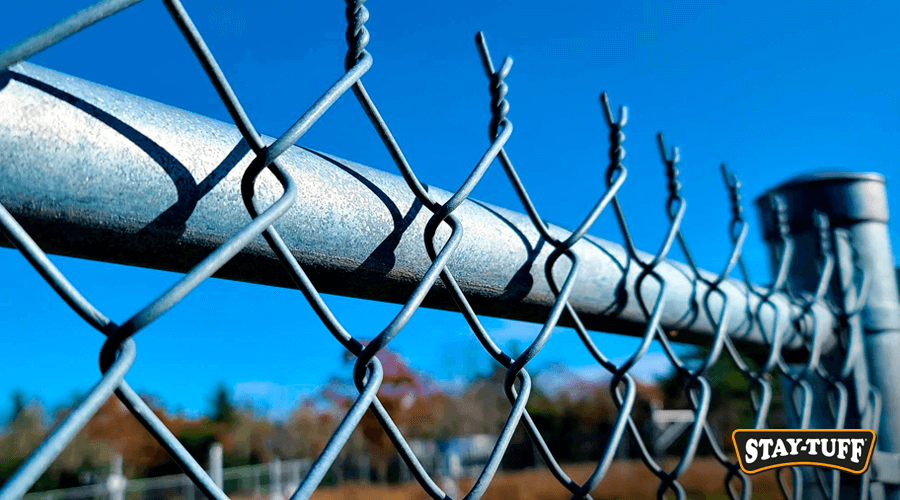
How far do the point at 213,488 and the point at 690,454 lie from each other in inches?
16.9

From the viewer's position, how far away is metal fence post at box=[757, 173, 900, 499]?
859 mm

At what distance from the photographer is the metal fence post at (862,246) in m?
0.86

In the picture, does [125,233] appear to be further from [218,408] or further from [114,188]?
[218,408]

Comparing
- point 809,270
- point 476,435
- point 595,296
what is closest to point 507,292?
point 595,296

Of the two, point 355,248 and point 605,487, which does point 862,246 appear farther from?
point 605,487

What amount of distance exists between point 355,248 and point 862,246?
0.82m

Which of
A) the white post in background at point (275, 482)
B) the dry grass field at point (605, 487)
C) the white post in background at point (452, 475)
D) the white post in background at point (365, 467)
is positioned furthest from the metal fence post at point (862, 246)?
the white post in background at point (365, 467)

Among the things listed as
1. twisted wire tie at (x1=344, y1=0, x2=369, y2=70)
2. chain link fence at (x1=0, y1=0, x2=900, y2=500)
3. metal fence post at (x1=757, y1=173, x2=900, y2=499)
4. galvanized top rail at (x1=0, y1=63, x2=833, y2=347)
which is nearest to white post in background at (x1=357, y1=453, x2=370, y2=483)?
metal fence post at (x1=757, y1=173, x2=900, y2=499)

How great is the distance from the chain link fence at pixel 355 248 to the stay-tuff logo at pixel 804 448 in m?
0.02

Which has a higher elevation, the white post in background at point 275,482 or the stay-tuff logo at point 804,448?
the white post in background at point 275,482

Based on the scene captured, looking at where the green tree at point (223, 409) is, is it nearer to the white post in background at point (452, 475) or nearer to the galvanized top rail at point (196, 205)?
the white post in background at point (452, 475)

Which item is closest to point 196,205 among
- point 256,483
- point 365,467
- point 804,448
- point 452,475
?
point 804,448

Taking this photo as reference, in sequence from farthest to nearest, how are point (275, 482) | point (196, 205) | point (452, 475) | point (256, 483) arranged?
point (452, 475)
point (275, 482)
point (256, 483)
point (196, 205)

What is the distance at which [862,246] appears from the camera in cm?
89
